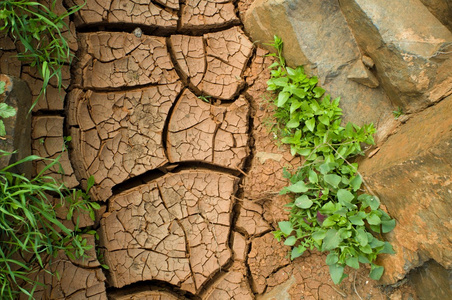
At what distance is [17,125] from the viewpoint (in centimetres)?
273

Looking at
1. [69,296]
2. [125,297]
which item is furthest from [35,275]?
[125,297]

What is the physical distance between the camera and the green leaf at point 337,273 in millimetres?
2814

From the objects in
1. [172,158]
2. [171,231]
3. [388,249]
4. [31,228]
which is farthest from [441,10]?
[31,228]

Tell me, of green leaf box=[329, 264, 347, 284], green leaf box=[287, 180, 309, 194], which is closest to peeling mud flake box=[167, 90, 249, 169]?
green leaf box=[287, 180, 309, 194]

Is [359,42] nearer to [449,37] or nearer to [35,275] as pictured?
[449,37]

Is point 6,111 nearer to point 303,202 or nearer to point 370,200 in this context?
point 303,202

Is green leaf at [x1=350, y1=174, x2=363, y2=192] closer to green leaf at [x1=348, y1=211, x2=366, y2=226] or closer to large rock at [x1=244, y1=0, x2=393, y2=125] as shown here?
green leaf at [x1=348, y1=211, x2=366, y2=226]

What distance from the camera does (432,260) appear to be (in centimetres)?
269

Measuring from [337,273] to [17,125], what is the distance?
231cm

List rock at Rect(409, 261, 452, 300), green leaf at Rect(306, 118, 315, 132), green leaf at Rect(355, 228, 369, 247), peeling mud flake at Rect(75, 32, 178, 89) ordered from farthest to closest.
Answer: peeling mud flake at Rect(75, 32, 178, 89), green leaf at Rect(306, 118, 315, 132), green leaf at Rect(355, 228, 369, 247), rock at Rect(409, 261, 452, 300)

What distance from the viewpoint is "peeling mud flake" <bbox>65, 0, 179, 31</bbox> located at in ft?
10.5

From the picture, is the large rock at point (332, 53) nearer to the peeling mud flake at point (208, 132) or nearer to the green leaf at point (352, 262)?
the peeling mud flake at point (208, 132)

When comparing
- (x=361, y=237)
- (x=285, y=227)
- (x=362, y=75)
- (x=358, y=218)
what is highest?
(x=362, y=75)

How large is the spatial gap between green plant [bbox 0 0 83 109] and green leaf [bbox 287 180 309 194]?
1734 millimetres
